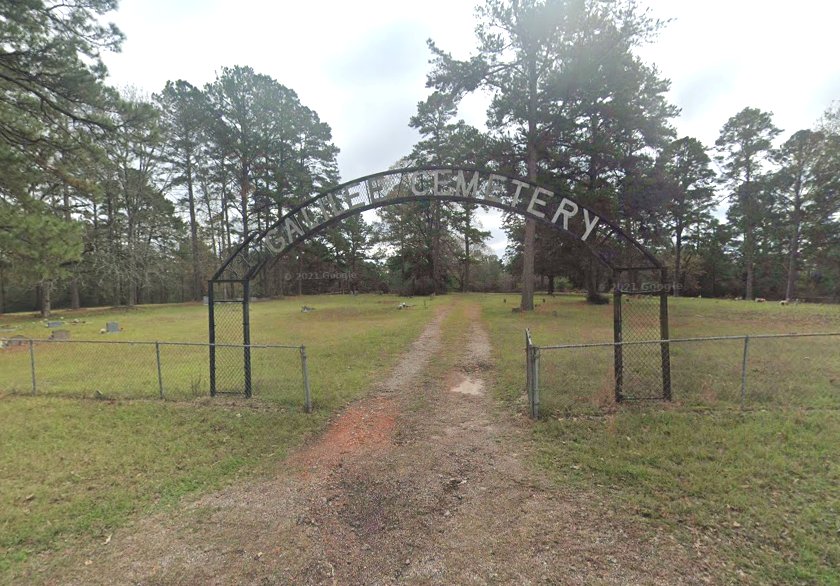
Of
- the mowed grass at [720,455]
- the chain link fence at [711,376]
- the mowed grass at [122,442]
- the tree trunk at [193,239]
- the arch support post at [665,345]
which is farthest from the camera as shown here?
the tree trunk at [193,239]

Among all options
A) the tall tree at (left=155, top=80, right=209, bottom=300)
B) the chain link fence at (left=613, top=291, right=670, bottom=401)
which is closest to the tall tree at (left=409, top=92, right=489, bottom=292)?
the chain link fence at (left=613, top=291, right=670, bottom=401)

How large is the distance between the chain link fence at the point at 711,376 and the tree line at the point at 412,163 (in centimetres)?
364

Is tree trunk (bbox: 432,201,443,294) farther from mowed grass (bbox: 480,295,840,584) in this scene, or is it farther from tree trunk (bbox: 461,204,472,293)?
mowed grass (bbox: 480,295,840,584)

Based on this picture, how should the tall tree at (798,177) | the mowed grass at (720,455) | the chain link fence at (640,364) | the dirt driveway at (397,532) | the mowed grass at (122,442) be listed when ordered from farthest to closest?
the tall tree at (798,177)
the chain link fence at (640,364)
the mowed grass at (122,442)
the mowed grass at (720,455)
the dirt driveway at (397,532)

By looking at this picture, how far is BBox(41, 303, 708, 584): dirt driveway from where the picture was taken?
9.22 feet

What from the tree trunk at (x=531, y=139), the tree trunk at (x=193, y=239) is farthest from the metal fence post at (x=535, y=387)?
the tree trunk at (x=193, y=239)

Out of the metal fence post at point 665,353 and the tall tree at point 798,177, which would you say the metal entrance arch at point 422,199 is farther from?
the tall tree at point 798,177

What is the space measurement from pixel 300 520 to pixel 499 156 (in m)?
19.2

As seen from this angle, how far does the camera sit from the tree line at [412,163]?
27.8 ft

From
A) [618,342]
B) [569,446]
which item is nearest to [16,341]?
[569,446]

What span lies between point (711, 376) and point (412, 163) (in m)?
33.4

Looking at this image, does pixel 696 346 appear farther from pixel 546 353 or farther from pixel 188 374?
pixel 188 374

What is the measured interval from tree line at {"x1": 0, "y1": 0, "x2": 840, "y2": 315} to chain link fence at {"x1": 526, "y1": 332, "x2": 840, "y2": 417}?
3638 millimetres

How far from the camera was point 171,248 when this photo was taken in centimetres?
3419
